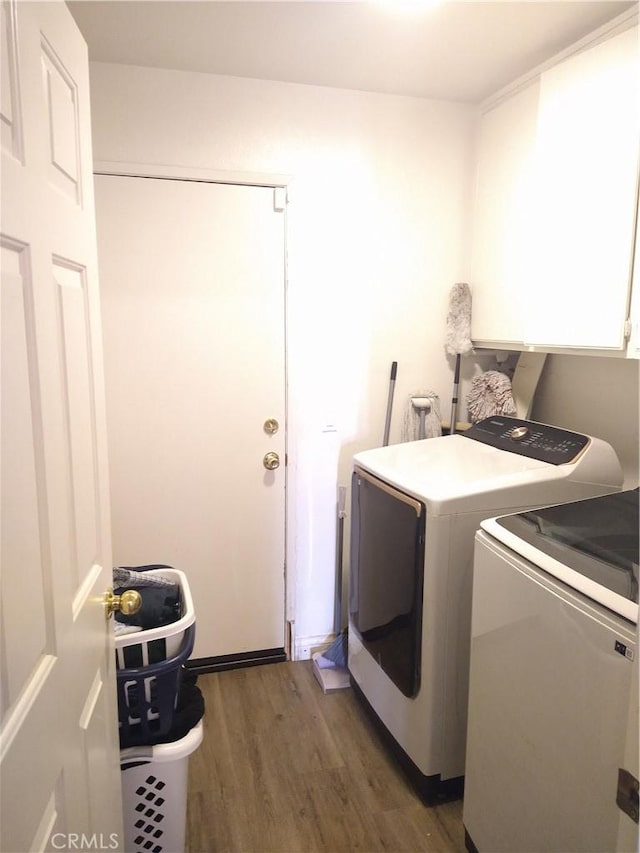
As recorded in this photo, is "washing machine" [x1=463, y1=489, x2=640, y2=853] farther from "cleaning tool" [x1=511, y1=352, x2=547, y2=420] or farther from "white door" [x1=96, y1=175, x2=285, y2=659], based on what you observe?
"white door" [x1=96, y1=175, x2=285, y2=659]

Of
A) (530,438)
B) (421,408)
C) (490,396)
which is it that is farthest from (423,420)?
(530,438)

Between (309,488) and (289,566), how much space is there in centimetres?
36

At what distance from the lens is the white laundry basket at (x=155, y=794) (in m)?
1.42

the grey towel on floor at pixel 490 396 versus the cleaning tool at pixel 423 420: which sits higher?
the grey towel on floor at pixel 490 396

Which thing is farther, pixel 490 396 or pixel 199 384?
pixel 490 396

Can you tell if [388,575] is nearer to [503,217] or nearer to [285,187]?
[503,217]

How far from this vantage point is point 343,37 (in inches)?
71.7

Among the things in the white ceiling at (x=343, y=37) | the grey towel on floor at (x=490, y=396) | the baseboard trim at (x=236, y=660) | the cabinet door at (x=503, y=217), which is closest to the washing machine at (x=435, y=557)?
the grey towel on floor at (x=490, y=396)

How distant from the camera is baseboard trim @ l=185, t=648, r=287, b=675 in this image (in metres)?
2.46

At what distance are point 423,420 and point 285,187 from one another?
114 cm

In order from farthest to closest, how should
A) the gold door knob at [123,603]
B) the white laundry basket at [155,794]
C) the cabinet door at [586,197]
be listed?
the cabinet door at [586,197], the white laundry basket at [155,794], the gold door knob at [123,603]

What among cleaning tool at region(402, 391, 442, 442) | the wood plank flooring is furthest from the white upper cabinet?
the wood plank flooring

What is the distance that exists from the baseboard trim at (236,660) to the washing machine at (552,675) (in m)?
1.15

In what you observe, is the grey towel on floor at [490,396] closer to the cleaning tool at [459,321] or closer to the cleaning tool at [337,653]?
the cleaning tool at [459,321]
